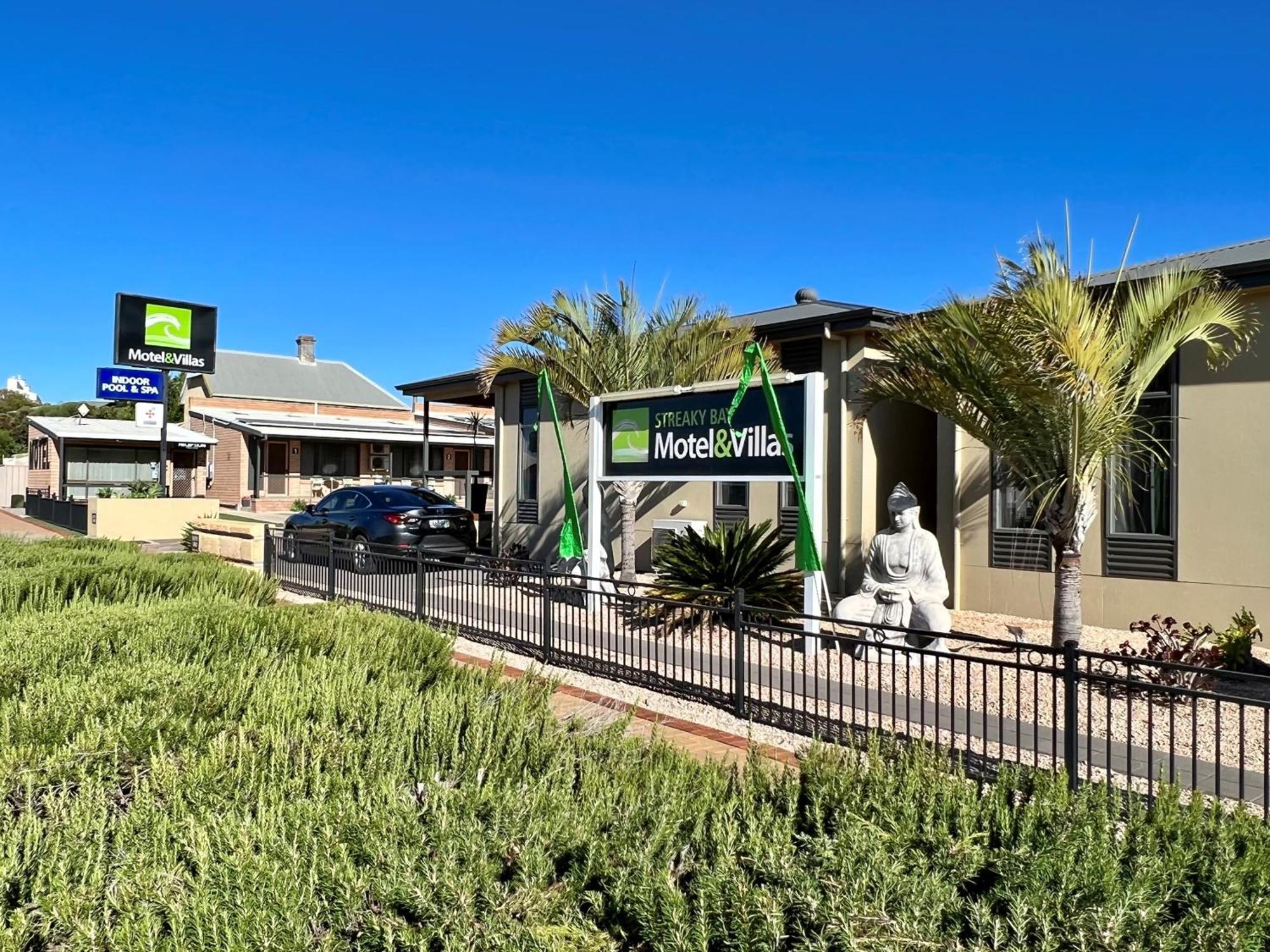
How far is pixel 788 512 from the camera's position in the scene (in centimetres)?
1311

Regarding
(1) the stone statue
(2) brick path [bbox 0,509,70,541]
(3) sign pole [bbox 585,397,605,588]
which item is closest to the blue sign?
(2) brick path [bbox 0,509,70,541]

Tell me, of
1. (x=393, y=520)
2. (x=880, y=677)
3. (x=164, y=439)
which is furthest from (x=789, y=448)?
(x=164, y=439)

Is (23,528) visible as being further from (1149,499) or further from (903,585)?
(1149,499)

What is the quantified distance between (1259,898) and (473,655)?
7693 mm

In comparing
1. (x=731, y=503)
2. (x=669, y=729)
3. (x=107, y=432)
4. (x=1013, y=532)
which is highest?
(x=107, y=432)

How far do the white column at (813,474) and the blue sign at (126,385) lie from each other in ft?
64.3

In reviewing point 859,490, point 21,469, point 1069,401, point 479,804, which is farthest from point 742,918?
point 21,469

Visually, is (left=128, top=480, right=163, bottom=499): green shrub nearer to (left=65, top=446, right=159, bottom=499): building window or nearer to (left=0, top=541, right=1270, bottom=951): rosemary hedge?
(left=65, top=446, right=159, bottom=499): building window

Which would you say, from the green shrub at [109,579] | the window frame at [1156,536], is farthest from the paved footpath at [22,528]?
the window frame at [1156,536]

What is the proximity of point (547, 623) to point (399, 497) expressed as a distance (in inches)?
363

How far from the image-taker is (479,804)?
115 inches

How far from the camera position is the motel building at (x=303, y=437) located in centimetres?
3491

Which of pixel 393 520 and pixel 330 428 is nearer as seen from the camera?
pixel 393 520

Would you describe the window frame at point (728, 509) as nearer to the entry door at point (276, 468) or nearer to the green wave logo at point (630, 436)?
the green wave logo at point (630, 436)
